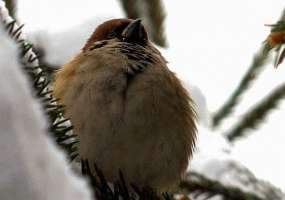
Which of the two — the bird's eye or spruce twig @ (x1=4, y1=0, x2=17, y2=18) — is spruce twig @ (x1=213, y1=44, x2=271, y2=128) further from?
spruce twig @ (x1=4, y1=0, x2=17, y2=18)

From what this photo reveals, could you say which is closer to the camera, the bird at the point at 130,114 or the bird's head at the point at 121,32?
the bird at the point at 130,114

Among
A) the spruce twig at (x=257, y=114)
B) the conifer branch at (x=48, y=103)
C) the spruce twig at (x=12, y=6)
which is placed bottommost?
the spruce twig at (x=257, y=114)

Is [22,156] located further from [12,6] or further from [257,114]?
[257,114]

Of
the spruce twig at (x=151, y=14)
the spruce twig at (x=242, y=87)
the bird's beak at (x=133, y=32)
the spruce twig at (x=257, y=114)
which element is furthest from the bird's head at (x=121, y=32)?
the spruce twig at (x=257, y=114)

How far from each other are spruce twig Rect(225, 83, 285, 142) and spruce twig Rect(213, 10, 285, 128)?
92mm

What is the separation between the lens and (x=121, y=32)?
262 centimetres

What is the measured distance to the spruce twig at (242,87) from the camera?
234 centimetres

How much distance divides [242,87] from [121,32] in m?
0.62

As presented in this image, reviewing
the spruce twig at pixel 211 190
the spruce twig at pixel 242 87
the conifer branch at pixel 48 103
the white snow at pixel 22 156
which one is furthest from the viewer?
the spruce twig at pixel 242 87

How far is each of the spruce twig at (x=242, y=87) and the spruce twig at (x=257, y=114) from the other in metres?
0.09

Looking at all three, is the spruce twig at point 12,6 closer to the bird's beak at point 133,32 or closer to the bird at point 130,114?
the bird at point 130,114

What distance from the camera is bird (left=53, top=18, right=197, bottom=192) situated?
1.94 m

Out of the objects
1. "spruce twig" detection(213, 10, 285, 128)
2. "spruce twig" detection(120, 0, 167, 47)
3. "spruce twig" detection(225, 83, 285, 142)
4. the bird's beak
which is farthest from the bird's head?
"spruce twig" detection(225, 83, 285, 142)

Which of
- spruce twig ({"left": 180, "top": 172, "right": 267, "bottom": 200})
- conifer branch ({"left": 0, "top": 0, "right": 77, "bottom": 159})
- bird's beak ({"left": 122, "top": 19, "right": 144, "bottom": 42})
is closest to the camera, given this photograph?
conifer branch ({"left": 0, "top": 0, "right": 77, "bottom": 159})
